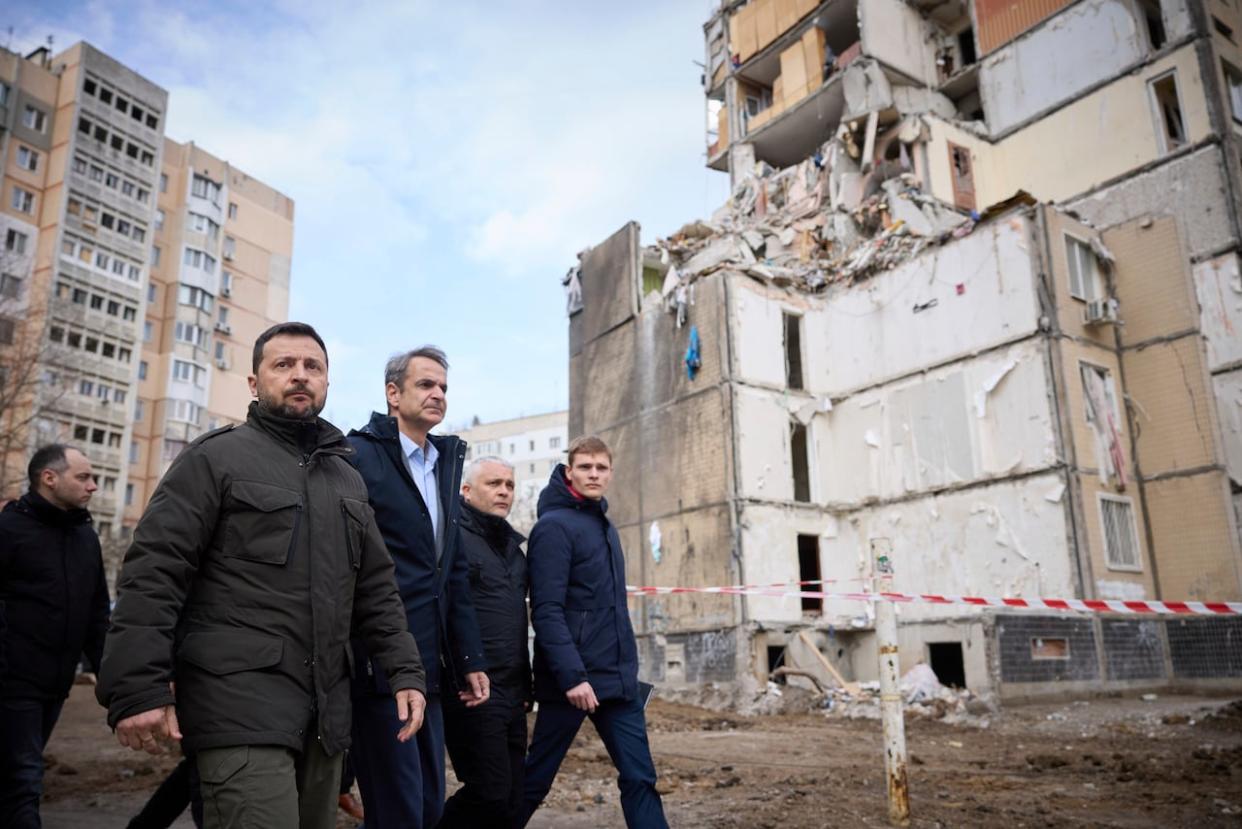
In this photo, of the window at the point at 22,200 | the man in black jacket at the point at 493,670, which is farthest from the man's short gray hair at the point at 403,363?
the window at the point at 22,200

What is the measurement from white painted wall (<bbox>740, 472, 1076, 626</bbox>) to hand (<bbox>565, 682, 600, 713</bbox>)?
491 inches

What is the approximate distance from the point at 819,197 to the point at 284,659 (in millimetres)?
28648

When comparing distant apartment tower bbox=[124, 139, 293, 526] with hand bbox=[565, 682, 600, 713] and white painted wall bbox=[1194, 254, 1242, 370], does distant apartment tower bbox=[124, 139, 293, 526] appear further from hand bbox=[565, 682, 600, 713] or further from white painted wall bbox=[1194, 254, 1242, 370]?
hand bbox=[565, 682, 600, 713]

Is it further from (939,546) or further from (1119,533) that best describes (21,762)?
(1119,533)

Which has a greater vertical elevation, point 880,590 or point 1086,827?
point 880,590

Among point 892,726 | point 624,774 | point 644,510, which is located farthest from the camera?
point 644,510

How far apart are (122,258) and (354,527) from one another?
5470 centimetres

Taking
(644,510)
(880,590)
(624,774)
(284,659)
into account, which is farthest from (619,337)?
(284,659)

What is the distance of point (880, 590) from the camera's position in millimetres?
6227

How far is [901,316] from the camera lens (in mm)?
21188

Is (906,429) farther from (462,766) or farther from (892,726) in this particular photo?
(462,766)

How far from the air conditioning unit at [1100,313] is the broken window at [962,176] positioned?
9.60 metres

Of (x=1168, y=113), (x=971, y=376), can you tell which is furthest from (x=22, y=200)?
(x=1168, y=113)

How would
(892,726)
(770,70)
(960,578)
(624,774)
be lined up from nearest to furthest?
(624,774)
(892,726)
(960,578)
(770,70)
